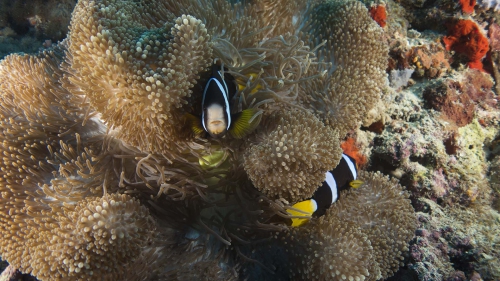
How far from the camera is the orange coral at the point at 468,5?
2.61m

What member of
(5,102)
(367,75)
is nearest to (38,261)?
(5,102)

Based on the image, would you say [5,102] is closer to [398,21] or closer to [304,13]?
[304,13]

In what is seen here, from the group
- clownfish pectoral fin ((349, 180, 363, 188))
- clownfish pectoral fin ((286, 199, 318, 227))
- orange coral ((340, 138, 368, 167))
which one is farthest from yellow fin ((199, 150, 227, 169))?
orange coral ((340, 138, 368, 167))

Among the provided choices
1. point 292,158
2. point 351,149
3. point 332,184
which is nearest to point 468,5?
point 351,149

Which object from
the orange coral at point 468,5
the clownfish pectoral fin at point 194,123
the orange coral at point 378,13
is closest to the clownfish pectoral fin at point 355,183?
the clownfish pectoral fin at point 194,123

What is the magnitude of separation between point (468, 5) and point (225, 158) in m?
2.53

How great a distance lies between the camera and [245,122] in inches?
52.3

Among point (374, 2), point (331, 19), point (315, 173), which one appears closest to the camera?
point (315, 173)

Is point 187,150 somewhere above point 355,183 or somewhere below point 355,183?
above

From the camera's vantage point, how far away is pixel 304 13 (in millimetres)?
1965

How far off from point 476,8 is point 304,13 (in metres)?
1.77

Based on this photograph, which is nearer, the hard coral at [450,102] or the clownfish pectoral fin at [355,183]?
the clownfish pectoral fin at [355,183]

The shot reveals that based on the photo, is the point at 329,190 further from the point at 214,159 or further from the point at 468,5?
the point at 468,5

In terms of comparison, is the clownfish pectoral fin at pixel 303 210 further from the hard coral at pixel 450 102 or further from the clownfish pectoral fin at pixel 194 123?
the hard coral at pixel 450 102
